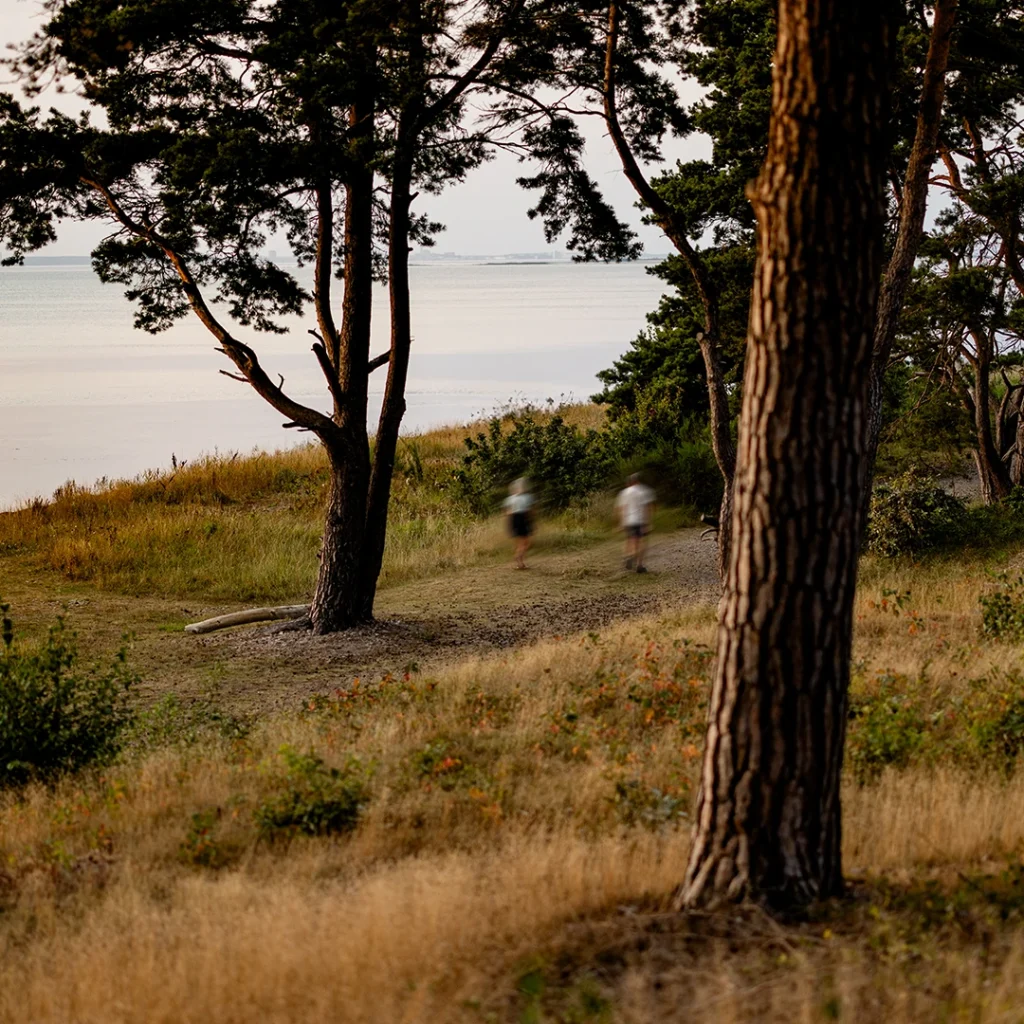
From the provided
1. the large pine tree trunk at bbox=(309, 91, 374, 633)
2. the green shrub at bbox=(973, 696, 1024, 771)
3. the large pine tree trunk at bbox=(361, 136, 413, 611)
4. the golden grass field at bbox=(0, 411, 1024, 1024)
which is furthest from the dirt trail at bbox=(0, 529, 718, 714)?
the green shrub at bbox=(973, 696, 1024, 771)

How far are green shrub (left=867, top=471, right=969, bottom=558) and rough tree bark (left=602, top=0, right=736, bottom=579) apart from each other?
12.5ft

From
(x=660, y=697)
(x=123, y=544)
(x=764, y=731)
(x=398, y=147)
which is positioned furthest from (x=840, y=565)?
(x=123, y=544)

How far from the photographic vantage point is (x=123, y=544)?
826 inches

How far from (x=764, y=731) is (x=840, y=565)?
0.86m

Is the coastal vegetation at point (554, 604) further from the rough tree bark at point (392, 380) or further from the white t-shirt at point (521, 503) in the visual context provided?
the white t-shirt at point (521, 503)

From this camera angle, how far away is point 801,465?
17.2 ft

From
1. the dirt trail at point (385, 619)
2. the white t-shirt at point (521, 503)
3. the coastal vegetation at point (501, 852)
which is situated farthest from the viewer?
the white t-shirt at point (521, 503)

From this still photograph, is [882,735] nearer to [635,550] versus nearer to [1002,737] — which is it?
[1002,737]

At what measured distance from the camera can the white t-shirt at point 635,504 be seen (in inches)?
742

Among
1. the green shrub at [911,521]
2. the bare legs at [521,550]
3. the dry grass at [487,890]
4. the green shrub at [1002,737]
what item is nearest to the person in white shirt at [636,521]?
the bare legs at [521,550]

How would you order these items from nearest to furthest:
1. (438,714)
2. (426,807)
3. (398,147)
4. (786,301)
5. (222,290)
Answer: (786,301) → (426,807) → (438,714) → (398,147) → (222,290)

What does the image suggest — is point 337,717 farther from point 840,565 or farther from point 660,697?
point 840,565

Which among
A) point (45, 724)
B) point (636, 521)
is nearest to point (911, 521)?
point (636, 521)

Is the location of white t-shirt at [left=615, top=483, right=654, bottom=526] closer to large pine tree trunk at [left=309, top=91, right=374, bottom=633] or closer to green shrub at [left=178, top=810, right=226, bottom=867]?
large pine tree trunk at [left=309, top=91, right=374, bottom=633]
